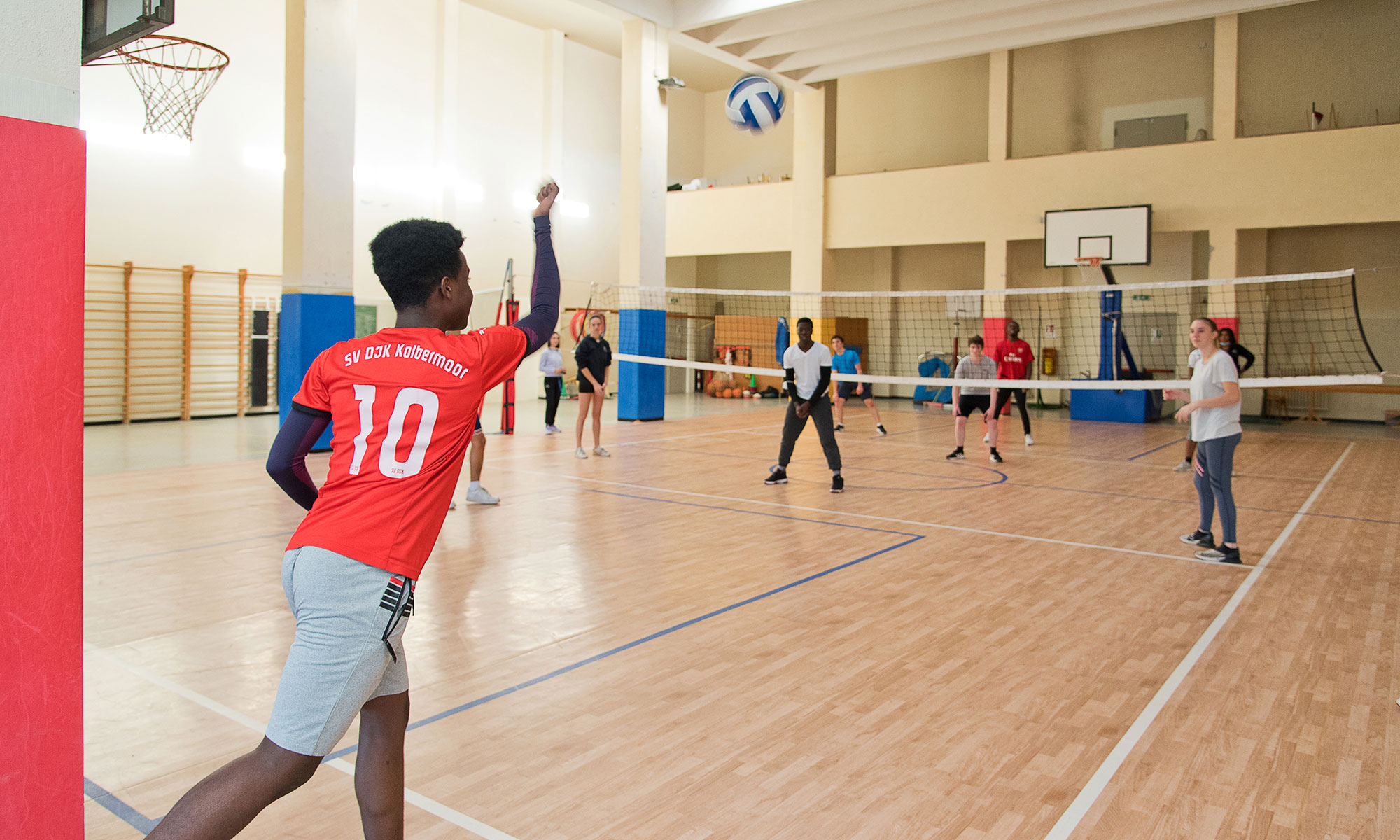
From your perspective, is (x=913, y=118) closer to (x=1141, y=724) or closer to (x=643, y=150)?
(x=643, y=150)

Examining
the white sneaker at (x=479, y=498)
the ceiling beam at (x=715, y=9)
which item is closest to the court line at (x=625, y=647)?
the white sneaker at (x=479, y=498)

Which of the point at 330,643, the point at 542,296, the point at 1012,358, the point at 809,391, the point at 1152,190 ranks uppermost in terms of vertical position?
the point at 1152,190

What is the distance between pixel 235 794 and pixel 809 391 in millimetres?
6814

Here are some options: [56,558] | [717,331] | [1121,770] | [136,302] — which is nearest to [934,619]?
[1121,770]

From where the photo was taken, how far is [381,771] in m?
1.93

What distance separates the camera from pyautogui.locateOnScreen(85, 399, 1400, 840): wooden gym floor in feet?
8.82

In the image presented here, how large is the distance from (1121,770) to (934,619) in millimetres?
1617

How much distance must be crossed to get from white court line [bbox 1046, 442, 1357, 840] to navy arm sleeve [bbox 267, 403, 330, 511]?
2.16 m

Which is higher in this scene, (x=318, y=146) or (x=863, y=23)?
(x=863, y=23)

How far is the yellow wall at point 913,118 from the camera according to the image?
19.2 m

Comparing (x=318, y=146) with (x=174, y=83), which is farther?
(x=174, y=83)

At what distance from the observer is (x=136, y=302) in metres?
13.1

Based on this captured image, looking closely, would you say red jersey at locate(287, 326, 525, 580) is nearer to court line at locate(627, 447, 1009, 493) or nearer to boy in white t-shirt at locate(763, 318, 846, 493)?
boy in white t-shirt at locate(763, 318, 846, 493)

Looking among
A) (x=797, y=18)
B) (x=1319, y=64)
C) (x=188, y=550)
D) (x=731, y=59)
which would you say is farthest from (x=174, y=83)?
(x=1319, y=64)
